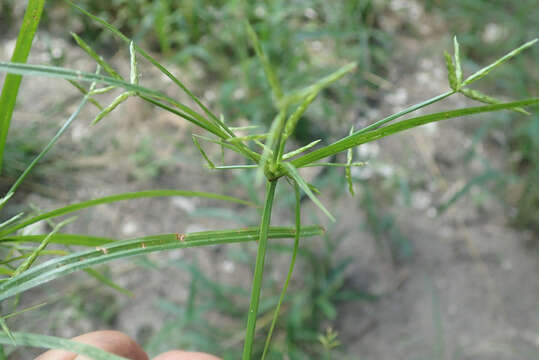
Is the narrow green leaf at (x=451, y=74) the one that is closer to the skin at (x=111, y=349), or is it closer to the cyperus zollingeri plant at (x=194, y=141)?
the cyperus zollingeri plant at (x=194, y=141)

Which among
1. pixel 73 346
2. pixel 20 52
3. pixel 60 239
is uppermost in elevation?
pixel 20 52

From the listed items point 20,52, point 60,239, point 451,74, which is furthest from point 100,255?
point 451,74

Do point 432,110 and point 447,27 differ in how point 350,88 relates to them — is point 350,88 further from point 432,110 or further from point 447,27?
point 447,27

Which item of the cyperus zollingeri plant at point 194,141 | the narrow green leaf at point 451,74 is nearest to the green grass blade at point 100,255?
the cyperus zollingeri plant at point 194,141

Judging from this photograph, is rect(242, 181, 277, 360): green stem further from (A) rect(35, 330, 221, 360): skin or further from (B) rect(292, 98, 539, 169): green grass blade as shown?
(A) rect(35, 330, 221, 360): skin

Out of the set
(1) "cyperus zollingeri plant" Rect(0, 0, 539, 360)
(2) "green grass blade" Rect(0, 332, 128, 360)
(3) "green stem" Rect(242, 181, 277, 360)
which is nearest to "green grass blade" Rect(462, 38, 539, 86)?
(1) "cyperus zollingeri plant" Rect(0, 0, 539, 360)

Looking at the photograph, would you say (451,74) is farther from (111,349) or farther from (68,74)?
(111,349)

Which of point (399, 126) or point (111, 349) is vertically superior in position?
point (399, 126)
